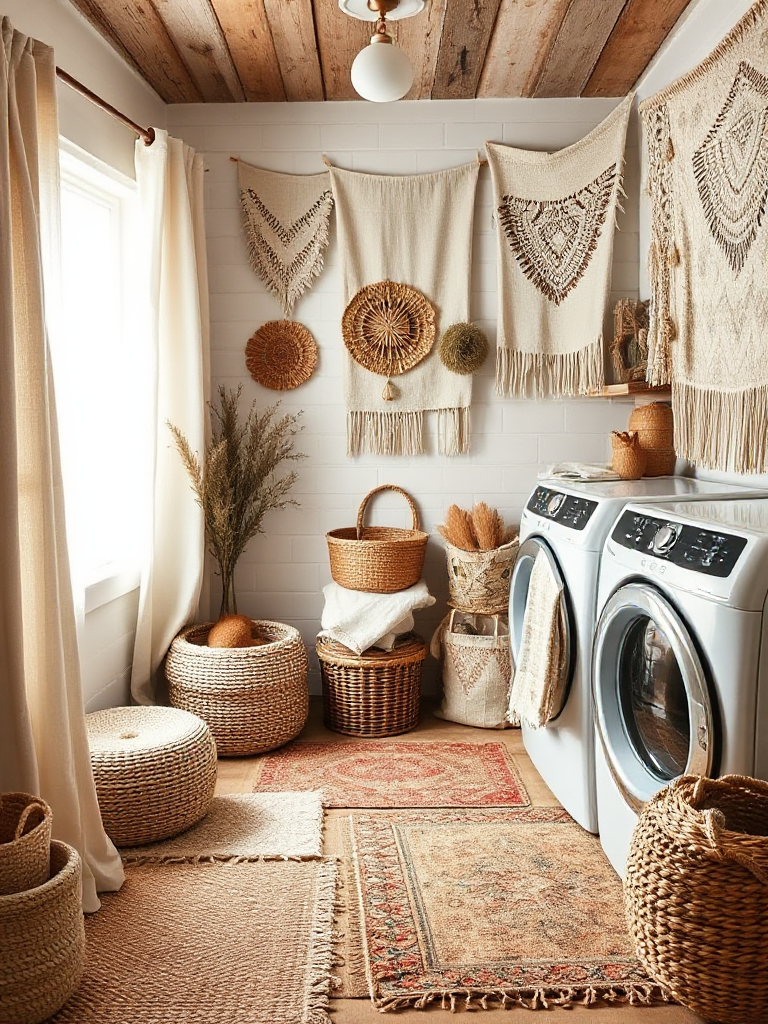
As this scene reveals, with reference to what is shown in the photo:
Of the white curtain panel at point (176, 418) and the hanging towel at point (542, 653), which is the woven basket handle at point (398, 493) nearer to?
the white curtain panel at point (176, 418)

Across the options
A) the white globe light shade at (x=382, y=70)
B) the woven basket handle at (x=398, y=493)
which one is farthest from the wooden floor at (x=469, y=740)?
the white globe light shade at (x=382, y=70)

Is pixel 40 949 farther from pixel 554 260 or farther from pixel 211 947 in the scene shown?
pixel 554 260

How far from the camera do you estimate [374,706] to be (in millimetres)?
3350

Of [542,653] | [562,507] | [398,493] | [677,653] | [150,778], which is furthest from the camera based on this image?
[398,493]

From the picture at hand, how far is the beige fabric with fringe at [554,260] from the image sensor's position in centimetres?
350

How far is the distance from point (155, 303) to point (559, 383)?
159 cm

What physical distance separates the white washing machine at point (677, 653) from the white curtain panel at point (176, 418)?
167cm

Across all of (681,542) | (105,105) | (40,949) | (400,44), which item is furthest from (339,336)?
(40,949)

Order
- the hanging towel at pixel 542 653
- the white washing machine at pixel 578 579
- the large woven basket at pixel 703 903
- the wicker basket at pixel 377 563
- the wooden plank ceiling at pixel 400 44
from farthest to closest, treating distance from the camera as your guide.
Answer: the wicker basket at pixel 377 563 → the wooden plank ceiling at pixel 400 44 → the hanging towel at pixel 542 653 → the white washing machine at pixel 578 579 → the large woven basket at pixel 703 903

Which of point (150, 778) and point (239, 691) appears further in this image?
point (239, 691)

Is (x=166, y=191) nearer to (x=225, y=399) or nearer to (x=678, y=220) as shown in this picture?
(x=225, y=399)

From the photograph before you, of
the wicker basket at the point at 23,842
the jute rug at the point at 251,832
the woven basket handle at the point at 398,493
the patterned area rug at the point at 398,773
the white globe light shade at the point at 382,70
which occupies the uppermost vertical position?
the white globe light shade at the point at 382,70

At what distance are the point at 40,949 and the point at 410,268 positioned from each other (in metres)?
2.74

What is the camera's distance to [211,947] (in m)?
1.97
